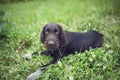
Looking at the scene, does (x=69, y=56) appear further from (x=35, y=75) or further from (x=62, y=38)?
(x=35, y=75)

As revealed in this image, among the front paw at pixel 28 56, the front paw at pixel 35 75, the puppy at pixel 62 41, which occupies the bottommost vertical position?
the front paw at pixel 35 75

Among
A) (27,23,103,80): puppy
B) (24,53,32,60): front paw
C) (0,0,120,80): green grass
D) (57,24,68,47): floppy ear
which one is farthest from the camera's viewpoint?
(24,53,32,60): front paw

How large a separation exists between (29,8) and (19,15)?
1717 millimetres

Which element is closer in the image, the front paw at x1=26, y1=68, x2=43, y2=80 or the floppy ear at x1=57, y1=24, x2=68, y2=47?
the front paw at x1=26, y1=68, x2=43, y2=80

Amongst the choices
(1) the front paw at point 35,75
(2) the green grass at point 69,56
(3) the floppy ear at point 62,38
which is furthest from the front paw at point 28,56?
(3) the floppy ear at point 62,38

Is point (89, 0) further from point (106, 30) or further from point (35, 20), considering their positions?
point (106, 30)

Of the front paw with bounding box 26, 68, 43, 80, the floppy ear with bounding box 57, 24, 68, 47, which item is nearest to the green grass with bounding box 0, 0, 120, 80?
the front paw with bounding box 26, 68, 43, 80

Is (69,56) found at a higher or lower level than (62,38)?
lower

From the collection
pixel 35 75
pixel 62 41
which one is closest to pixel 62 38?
pixel 62 41

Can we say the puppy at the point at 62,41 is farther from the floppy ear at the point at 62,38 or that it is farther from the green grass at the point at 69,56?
the green grass at the point at 69,56

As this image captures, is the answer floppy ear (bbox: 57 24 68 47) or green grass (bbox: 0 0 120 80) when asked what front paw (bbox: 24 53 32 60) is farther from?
floppy ear (bbox: 57 24 68 47)

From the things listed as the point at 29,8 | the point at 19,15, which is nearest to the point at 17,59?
the point at 19,15

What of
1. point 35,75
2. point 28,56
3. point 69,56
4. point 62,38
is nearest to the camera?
point 35,75

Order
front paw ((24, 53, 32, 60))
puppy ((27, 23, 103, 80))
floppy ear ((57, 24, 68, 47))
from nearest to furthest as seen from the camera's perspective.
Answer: puppy ((27, 23, 103, 80))
floppy ear ((57, 24, 68, 47))
front paw ((24, 53, 32, 60))
